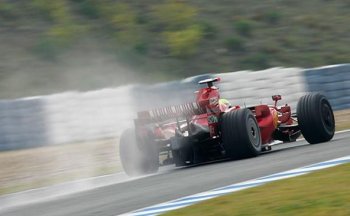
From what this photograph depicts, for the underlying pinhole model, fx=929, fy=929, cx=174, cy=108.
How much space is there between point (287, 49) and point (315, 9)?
423 cm

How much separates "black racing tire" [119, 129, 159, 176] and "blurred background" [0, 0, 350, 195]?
132 cm

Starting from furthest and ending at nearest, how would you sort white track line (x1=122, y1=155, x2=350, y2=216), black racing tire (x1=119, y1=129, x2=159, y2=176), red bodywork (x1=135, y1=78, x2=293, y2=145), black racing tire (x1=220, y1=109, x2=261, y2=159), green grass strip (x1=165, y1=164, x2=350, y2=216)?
black racing tire (x1=119, y1=129, x2=159, y2=176) < red bodywork (x1=135, y1=78, x2=293, y2=145) < black racing tire (x1=220, y1=109, x2=261, y2=159) < white track line (x1=122, y1=155, x2=350, y2=216) < green grass strip (x1=165, y1=164, x2=350, y2=216)

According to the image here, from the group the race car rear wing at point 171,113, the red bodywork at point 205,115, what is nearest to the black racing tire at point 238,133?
the red bodywork at point 205,115

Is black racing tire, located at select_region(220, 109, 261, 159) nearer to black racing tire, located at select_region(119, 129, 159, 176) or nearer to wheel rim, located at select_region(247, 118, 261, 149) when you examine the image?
wheel rim, located at select_region(247, 118, 261, 149)

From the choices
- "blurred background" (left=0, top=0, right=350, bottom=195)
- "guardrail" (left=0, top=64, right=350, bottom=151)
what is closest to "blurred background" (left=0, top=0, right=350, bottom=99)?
"blurred background" (left=0, top=0, right=350, bottom=195)

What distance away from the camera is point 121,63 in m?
25.5

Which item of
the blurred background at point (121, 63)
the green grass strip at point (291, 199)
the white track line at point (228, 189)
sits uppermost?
the blurred background at point (121, 63)

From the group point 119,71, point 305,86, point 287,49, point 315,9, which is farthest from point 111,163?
point 315,9

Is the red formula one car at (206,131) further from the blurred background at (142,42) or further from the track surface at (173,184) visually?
the blurred background at (142,42)

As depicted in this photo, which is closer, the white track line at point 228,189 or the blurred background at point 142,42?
the white track line at point 228,189

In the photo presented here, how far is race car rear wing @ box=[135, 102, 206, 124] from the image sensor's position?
1314 centimetres

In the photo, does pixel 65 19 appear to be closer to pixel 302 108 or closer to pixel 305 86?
pixel 305 86

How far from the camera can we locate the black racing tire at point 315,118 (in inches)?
540

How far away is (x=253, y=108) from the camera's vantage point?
13516 mm
